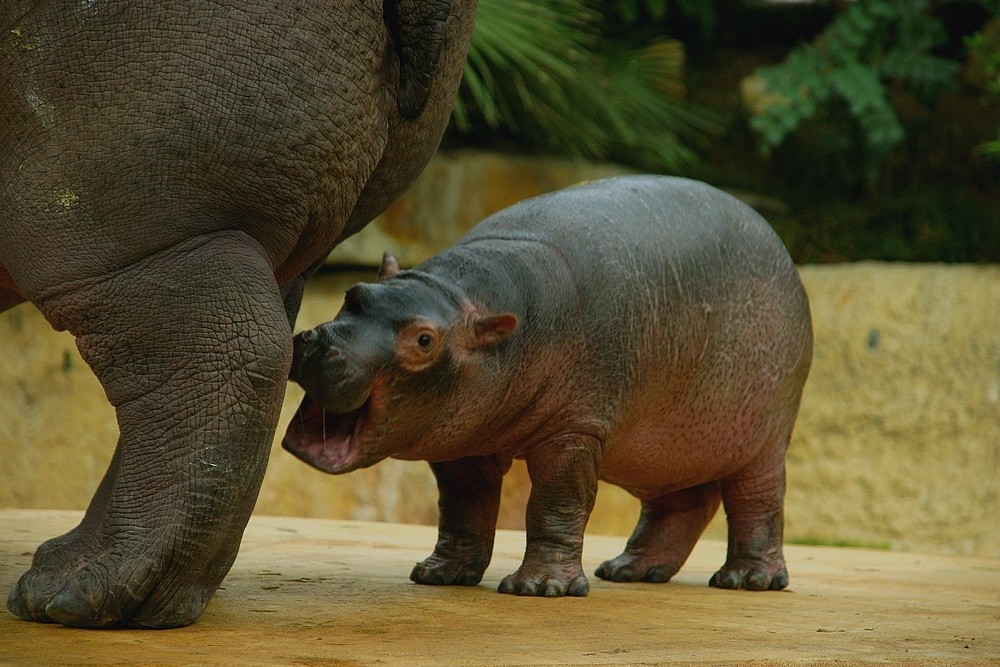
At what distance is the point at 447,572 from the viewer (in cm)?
404

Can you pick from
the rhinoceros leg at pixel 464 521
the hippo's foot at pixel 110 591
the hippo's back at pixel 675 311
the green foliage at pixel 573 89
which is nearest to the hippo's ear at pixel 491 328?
the hippo's back at pixel 675 311

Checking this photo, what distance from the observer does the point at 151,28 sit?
9.25 feet

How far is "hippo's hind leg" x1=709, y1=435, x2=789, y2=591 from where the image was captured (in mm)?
4398

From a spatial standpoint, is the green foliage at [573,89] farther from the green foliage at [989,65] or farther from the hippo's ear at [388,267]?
the hippo's ear at [388,267]

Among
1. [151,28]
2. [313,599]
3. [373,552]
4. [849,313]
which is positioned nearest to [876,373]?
[849,313]

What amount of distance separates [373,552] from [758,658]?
7.46 ft

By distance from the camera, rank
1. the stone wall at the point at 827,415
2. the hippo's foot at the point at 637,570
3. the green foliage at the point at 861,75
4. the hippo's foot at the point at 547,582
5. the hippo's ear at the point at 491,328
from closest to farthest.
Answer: the hippo's ear at the point at 491,328, the hippo's foot at the point at 547,582, the hippo's foot at the point at 637,570, the stone wall at the point at 827,415, the green foliage at the point at 861,75

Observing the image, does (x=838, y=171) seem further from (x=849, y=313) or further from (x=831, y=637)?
(x=831, y=637)

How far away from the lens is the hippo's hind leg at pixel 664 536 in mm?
4496

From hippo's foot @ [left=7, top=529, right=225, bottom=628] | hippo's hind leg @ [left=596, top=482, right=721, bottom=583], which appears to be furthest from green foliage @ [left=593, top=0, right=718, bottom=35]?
hippo's foot @ [left=7, top=529, right=225, bottom=628]

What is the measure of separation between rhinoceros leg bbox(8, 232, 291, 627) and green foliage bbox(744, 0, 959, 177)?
6.55 metres

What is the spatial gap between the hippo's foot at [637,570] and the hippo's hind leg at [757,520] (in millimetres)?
154

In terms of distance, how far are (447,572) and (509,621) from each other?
0.76 m

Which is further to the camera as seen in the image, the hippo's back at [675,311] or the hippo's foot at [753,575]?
the hippo's foot at [753,575]
